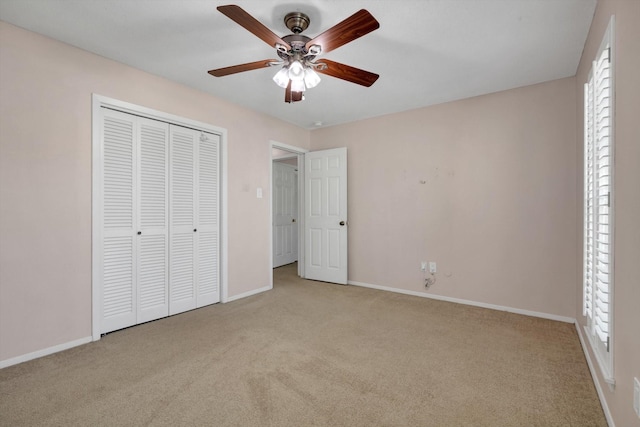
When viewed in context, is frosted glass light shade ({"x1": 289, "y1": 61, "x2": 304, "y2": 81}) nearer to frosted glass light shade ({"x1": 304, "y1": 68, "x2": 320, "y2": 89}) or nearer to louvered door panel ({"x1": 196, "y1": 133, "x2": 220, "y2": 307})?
frosted glass light shade ({"x1": 304, "y1": 68, "x2": 320, "y2": 89})

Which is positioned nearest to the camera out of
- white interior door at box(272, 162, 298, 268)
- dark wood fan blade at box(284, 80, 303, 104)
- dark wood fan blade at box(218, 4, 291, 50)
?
dark wood fan blade at box(218, 4, 291, 50)

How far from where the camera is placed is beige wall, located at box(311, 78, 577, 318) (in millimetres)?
3139

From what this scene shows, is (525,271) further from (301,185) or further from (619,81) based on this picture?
(301,185)

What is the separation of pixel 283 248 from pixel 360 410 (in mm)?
4755

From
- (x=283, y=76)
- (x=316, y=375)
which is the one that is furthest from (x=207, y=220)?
(x=316, y=375)

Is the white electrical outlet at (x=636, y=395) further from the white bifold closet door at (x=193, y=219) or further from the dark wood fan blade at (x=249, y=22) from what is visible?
the white bifold closet door at (x=193, y=219)

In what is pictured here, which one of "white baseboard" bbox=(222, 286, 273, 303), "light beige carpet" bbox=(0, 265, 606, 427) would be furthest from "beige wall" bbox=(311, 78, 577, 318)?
"white baseboard" bbox=(222, 286, 273, 303)

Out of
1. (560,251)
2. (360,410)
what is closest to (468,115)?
(560,251)

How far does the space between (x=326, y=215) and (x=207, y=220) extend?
1858mm

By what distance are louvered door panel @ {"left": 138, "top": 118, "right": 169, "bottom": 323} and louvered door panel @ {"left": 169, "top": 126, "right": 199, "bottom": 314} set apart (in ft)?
0.23

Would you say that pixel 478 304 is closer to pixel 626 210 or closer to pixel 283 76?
pixel 626 210

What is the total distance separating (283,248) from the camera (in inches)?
250

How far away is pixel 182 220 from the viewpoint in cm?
338

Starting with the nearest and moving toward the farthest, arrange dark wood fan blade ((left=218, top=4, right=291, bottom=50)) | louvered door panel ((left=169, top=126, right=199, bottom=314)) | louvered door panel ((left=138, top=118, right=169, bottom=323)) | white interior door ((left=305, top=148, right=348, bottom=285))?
dark wood fan blade ((left=218, top=4, right=291, bottom=50)) → louvered door panel ((left=138, top=118, right=169, bottom=323)) → louvered door panel ((left=169, top=126, right=199, bottom=314)) → white interior door ((left=305, top=148, right=348, bottom=285))
